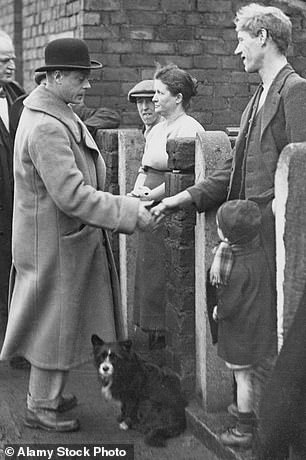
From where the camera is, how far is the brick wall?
30.6ft

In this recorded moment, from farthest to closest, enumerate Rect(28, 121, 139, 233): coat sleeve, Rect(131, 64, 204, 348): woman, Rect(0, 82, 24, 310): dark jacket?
Rect(0, 82, 24, 310): dark jacket < Rect(131, 64, 204, 348): woman < Rect(28, 121, 139, 233): coat sleeve

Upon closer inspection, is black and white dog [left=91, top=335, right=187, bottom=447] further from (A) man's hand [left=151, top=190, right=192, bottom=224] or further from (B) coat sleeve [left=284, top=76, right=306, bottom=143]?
(B) coat sleeve [left=284, top=76, right=306, bottom=143]

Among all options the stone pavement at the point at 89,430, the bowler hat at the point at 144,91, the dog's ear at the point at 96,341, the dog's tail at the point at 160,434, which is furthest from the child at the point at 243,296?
the bowler hat at the point at 144,91

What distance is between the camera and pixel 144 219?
4.91m

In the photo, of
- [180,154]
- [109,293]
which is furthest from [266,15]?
[109,293]

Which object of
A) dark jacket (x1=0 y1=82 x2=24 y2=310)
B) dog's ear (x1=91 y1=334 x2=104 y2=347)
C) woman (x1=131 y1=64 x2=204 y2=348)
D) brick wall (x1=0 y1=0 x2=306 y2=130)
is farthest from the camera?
brick wall (x1=0 y1=0 x2=306 y2=130)

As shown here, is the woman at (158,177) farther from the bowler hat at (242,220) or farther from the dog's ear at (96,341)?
the bowler hat at (242,220)

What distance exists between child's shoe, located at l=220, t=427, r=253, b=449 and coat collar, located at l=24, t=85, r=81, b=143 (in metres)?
1.70

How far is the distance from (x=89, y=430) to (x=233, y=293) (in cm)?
127

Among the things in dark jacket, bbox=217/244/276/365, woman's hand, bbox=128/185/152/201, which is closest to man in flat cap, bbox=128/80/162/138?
woman's hand, bbox=128/185/152/201

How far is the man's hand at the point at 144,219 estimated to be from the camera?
4.90m

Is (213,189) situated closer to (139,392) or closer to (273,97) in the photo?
(273,97)

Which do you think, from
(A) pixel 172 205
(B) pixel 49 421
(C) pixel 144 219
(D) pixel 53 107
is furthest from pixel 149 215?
(B) pixel 49 421

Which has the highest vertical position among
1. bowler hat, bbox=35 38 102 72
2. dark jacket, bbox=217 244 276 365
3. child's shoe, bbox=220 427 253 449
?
bowler hat, bbox=35 38 102 72
